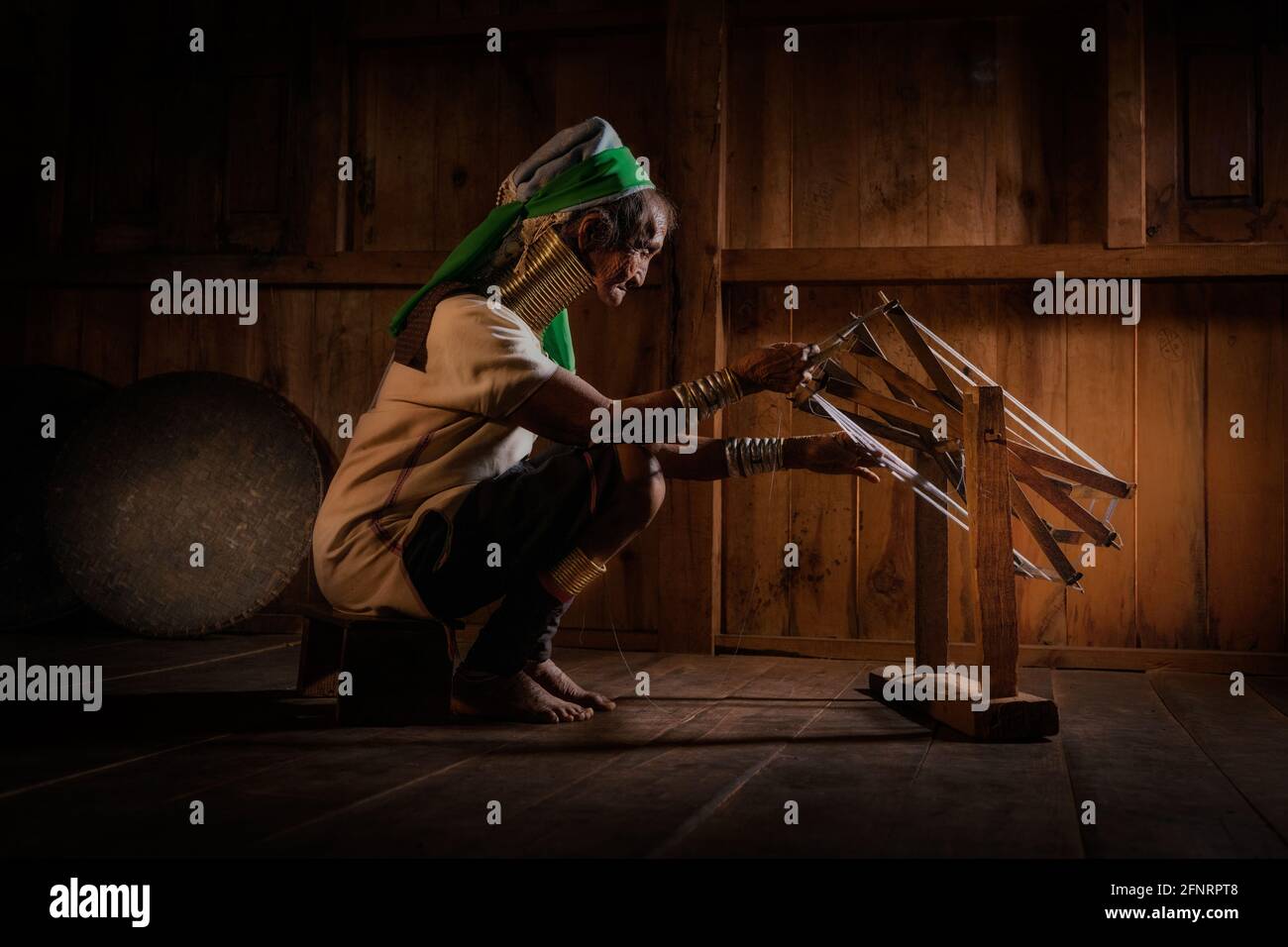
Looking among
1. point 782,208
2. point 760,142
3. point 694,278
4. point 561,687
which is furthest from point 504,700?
point 760,142

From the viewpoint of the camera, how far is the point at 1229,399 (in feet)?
10.2

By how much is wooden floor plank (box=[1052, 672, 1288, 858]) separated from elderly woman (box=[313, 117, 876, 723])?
695 mm

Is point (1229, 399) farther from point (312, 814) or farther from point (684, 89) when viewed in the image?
point (312, 814)

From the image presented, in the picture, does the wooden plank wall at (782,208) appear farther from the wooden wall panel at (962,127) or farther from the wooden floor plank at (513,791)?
the wooden floor plank at (513,791)

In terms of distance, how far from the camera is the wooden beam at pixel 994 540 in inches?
82.3

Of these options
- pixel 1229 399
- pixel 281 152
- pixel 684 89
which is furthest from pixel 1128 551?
pixel 281 152

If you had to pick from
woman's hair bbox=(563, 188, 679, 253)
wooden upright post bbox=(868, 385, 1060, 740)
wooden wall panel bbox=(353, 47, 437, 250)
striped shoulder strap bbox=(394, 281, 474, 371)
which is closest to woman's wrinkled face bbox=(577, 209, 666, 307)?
woman's hair bbox=(563, 188, 679, 253)

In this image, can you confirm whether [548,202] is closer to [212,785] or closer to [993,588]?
[993,588]

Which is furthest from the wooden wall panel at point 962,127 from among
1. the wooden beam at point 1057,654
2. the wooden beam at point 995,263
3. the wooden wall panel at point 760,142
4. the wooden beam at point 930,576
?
the wooden beam at point 1057,654

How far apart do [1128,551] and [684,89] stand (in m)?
1.90

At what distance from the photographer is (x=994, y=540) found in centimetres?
209

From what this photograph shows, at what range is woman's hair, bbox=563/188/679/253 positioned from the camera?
7.39ft

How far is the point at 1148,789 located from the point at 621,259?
4.58ft
